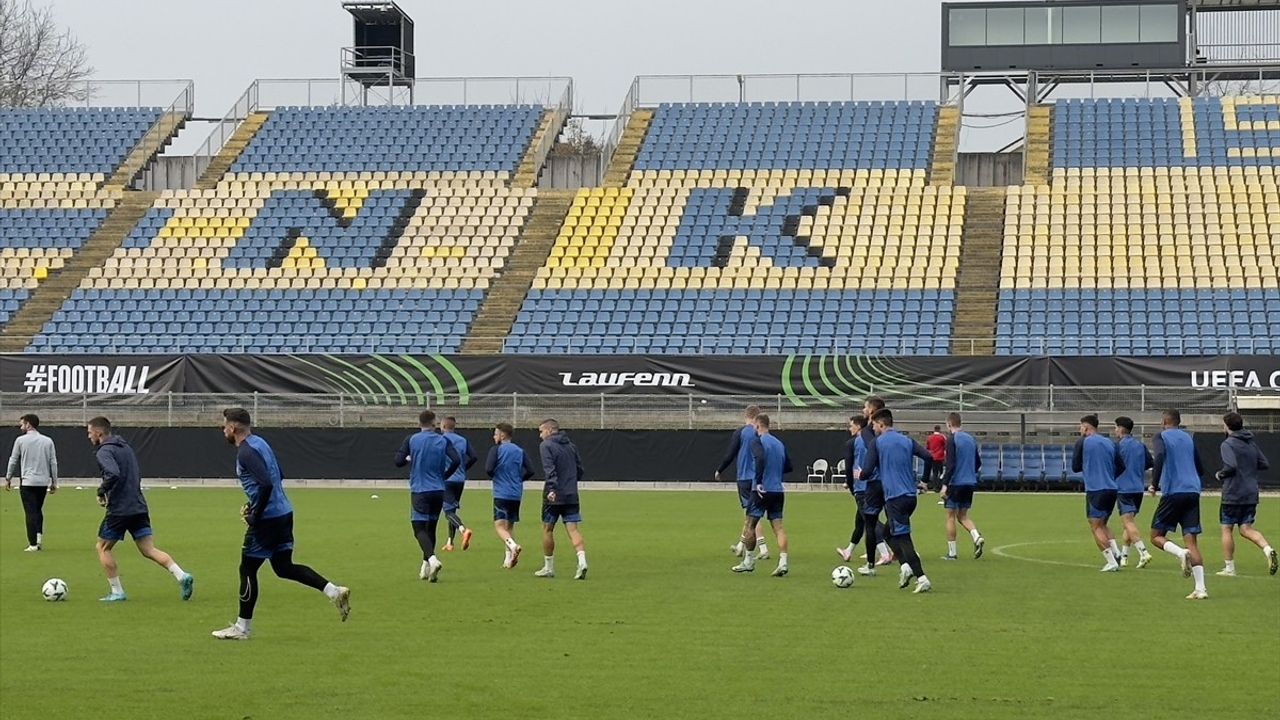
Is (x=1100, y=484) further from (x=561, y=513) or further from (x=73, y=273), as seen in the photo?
(x=73, y=273)

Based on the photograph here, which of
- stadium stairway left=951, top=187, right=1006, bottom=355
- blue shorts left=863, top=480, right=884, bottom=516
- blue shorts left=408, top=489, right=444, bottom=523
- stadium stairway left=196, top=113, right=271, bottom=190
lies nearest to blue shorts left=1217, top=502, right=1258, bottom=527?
blue shorts left=863, top=480, right=884, bottom=516

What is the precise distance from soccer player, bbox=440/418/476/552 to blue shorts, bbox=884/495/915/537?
619cm

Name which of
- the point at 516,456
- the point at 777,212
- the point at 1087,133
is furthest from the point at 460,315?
the point at 516,456

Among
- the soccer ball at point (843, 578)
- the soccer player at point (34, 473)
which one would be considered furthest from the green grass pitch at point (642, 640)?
the soccer player at point (34, 473)

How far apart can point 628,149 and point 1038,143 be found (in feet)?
41.7

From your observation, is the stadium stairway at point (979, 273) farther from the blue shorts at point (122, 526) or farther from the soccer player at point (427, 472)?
the blue shorts at point (122, 526)

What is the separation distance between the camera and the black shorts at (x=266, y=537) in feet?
47.1

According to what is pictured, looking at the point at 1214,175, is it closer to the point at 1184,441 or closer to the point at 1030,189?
the point at 1030,189

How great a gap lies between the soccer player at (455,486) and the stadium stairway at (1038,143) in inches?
1250

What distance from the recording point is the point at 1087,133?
5350cm

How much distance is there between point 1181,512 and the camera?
18.5m

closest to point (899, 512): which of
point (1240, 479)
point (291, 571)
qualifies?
point (1240, 479)

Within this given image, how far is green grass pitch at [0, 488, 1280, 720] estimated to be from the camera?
1129cm

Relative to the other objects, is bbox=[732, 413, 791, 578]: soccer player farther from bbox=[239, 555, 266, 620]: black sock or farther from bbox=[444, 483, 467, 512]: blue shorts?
bbox=[239, 555, 266, 620]: black sock
